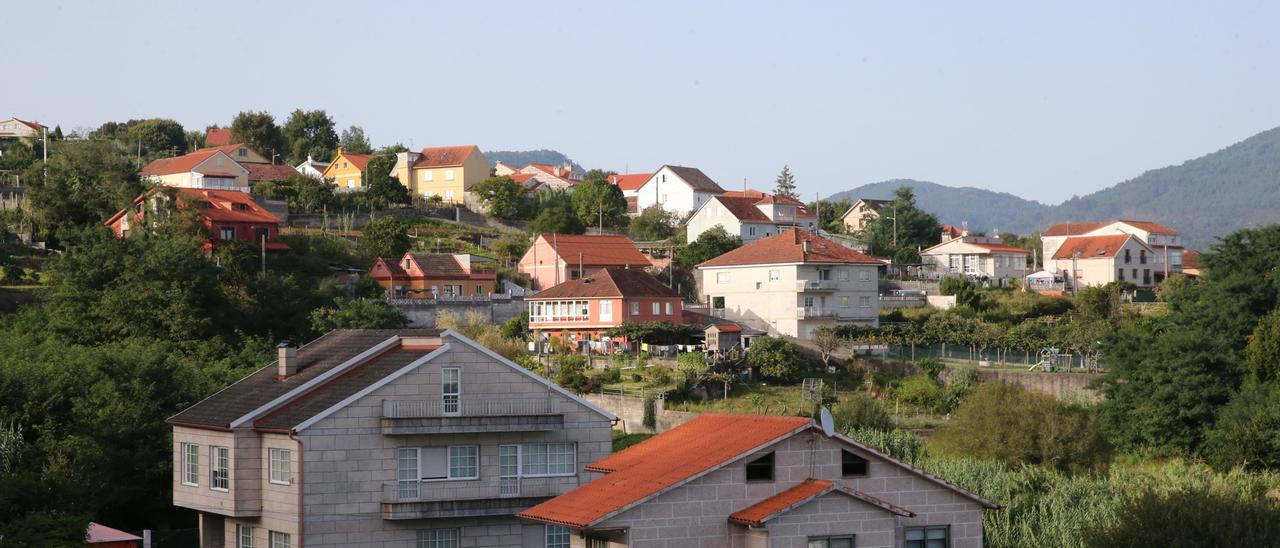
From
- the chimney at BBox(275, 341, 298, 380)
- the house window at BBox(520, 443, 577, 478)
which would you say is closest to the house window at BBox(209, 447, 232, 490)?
the chimney at BBox(275, 341, 298, 380)

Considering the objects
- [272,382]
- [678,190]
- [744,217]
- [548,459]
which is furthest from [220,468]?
[678,190]

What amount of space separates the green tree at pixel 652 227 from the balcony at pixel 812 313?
2553 cm

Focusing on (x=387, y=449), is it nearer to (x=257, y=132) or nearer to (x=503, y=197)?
(x=503, y=197)

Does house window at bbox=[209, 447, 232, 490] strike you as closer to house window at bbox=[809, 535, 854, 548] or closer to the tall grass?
house window at bbox=[809, 535, 854, 548]

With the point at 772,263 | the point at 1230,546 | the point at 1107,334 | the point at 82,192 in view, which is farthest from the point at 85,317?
the point at 1230,546

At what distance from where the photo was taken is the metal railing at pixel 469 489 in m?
30.1

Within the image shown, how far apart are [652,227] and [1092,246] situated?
26.0m

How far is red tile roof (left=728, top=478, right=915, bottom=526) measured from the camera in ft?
72.9

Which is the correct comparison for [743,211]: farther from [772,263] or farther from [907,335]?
[907,335]

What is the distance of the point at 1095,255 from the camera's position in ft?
289

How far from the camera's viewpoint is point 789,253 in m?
69.2

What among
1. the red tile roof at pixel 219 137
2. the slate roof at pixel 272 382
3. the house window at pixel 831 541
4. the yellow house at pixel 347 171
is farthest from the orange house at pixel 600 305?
the red tile roof at pixel 219 137

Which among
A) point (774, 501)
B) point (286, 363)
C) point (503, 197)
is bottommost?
point (774, 501)

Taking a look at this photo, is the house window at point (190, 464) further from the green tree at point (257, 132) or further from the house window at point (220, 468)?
the green tree at point (257, 132)
